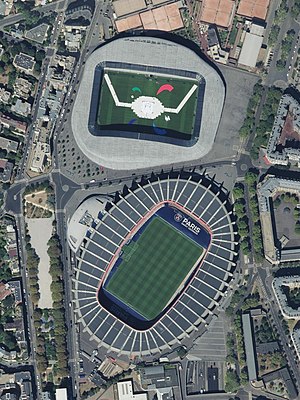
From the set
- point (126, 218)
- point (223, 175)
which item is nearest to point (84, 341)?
point (126, 218)

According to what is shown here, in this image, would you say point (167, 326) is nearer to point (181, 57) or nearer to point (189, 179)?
point (189, 179)

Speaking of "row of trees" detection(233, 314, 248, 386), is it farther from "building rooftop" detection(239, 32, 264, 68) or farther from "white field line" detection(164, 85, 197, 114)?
"building rooftop" detection(239, 32, 264, 68)

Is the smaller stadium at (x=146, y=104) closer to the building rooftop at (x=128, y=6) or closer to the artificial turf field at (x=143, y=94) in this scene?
the artificial turf field at (x=143, y=94)

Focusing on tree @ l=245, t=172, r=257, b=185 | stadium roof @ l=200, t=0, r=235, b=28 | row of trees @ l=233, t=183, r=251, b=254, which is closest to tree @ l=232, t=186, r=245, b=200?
row of trees @ l=233, t=183, r=251, b=254

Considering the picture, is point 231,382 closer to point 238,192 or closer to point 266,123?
point 238,192

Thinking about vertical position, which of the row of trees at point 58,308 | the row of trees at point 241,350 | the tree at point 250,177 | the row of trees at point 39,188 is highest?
the row of trees at point 39,188

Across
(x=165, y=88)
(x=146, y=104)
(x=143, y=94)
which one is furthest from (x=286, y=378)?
(x=143, y=94)

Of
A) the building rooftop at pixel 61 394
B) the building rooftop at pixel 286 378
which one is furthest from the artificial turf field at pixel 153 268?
the building rooftop at pixel 286 378
